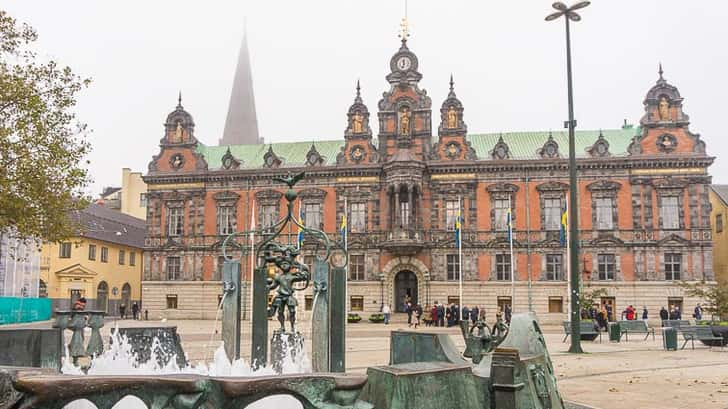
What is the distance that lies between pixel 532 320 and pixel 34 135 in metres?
20.5

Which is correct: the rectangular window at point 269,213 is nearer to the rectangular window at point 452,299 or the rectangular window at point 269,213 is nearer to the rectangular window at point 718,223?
the rectangular window at point 452,299

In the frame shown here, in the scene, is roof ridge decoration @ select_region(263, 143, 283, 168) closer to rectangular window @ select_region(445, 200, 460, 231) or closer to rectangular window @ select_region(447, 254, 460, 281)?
rectangular window @ select_region(445, 200, 460, 231)

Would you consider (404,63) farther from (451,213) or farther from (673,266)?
(673,266)

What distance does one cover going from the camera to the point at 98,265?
5912 centimetres

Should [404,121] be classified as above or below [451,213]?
above

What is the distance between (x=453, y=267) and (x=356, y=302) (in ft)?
26.0

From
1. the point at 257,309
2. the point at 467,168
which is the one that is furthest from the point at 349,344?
the point at 467,168

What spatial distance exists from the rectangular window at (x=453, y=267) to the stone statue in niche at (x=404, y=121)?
10.2 metres

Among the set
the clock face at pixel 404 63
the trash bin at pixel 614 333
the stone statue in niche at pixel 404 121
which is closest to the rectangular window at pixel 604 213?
the stone statue in niche at pixel 404 121

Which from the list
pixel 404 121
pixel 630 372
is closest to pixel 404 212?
pixel 404 121

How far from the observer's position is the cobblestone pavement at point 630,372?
11.8 metres

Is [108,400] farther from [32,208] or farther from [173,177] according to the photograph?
[173,177]

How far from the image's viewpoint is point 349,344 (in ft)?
84.3

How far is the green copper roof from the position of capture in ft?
163
